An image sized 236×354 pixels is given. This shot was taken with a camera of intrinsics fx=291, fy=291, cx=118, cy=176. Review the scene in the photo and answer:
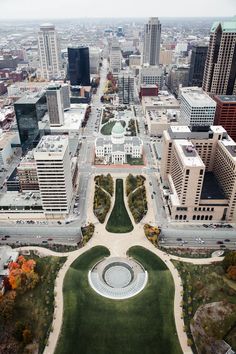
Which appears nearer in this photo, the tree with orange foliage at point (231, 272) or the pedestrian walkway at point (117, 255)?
the pedestrian walkway at point (117, 255)

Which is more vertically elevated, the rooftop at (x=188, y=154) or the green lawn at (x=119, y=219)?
the rooftop at (x=188, y=154)

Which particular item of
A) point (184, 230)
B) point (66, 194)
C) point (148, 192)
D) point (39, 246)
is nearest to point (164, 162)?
point (148, 192)

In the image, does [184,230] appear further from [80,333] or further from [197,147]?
[80,333]

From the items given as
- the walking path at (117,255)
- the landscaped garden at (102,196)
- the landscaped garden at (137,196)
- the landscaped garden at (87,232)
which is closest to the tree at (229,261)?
the walking path at (117,255)

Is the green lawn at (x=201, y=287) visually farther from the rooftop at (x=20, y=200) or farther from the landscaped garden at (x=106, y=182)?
the rooftop at (x=20, y=200)

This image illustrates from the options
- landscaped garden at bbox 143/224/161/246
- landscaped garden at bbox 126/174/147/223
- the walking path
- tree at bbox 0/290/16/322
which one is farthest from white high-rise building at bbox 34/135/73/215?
tree at bbox 0/290/16/322

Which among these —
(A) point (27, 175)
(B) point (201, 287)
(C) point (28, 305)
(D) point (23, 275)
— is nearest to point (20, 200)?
(A) point (27, 175)
